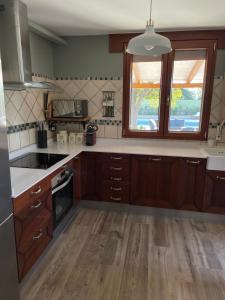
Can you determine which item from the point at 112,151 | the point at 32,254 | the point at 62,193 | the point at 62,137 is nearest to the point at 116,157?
the point at 112,151

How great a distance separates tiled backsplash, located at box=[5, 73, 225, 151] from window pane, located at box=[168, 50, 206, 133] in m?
0.19

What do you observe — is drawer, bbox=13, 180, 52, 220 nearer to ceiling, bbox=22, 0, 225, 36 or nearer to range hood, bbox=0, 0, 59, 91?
range hood, bbox=0, 0, 59, 91

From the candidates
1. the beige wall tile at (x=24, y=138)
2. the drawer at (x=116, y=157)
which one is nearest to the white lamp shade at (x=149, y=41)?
the drawer at (x=116, y=157)

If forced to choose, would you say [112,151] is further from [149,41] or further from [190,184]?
[149,41]

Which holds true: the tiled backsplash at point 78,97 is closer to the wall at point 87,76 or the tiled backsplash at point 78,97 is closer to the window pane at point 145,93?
the wall at point 87,76

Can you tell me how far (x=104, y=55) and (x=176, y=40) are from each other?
36.5 inches

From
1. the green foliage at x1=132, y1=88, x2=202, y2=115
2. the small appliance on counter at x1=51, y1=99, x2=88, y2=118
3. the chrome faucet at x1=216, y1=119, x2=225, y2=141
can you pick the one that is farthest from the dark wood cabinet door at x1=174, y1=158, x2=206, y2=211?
the small appliance on counter at x1=51, y1=99, x2=88, y2=118

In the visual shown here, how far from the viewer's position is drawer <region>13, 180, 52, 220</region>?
157 cm

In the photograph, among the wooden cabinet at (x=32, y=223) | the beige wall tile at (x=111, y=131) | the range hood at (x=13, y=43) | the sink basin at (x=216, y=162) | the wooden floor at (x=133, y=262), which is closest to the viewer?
the wooden cabinet at (x=32, y=223)

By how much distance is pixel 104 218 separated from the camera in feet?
9.23

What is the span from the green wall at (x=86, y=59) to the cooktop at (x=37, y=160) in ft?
4.20

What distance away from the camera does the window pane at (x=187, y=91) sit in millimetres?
2912

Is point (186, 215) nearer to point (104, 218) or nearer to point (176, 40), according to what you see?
point (104, 218)

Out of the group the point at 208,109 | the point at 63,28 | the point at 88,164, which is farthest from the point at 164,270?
the point at 63,28
